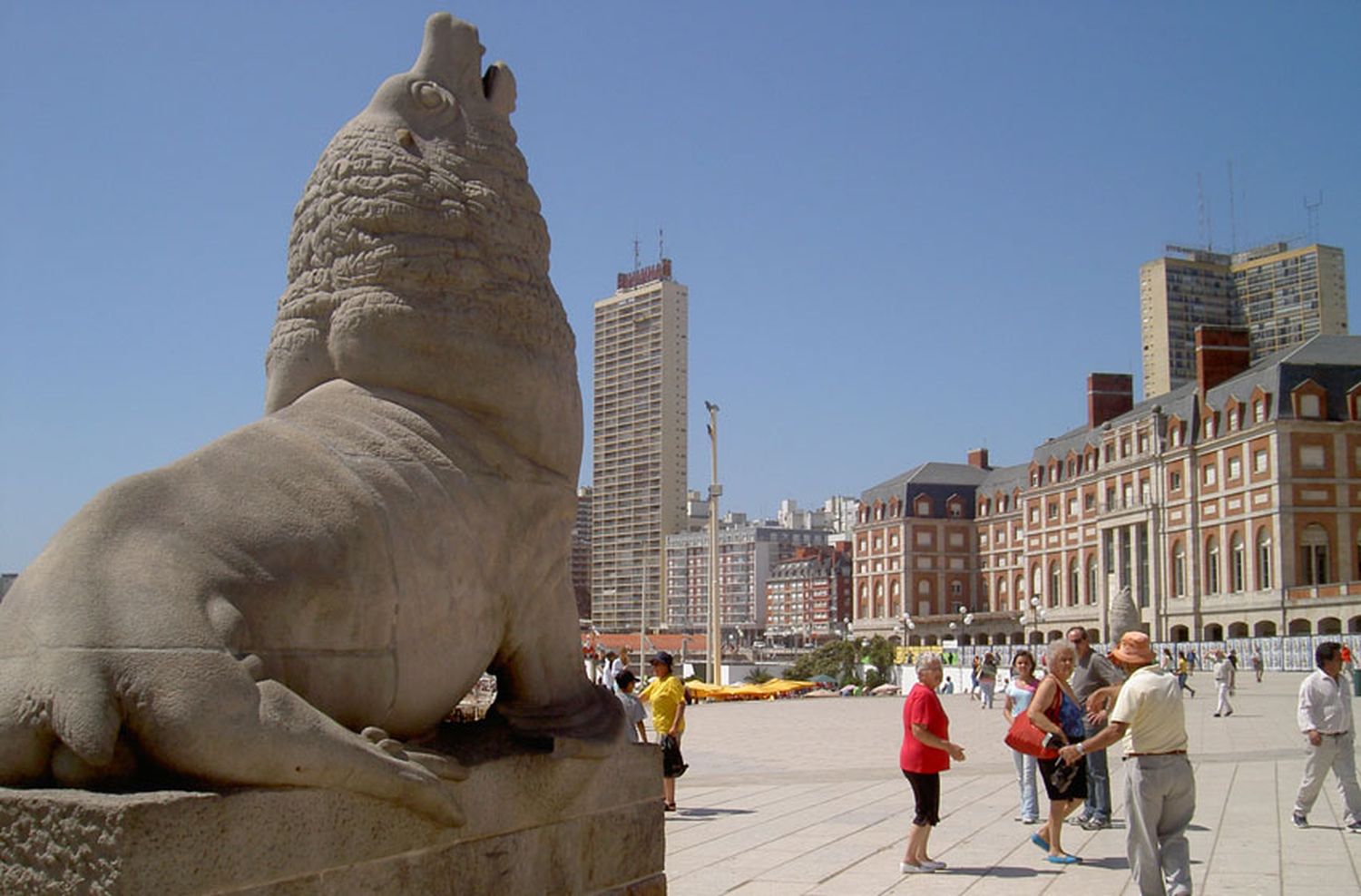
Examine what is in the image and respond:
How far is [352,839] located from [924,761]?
5.66m

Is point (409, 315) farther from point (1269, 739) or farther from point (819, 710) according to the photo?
point (819, 710)

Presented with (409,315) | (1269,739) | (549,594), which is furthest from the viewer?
(1269,739)

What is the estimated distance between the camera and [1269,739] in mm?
18078

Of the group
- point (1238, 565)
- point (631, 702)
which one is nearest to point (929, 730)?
point (631, 702)

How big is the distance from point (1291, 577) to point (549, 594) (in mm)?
51268

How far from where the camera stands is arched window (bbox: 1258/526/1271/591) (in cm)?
5016

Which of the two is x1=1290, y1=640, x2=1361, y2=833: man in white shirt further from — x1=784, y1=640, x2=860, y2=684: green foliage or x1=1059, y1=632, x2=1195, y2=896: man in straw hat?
x1=784, y1=640, x2=860, y2=684: green foliage

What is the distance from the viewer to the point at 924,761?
800 centimetres

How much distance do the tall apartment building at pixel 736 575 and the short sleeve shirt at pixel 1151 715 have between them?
130 m

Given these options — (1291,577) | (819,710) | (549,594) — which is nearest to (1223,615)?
(1291,577)

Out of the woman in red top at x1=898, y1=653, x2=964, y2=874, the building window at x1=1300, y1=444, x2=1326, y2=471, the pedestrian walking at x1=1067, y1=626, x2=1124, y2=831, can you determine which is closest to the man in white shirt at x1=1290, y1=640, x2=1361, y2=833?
the pedestrian walking at x1=1067, y1=626, x2=1124, y2=831

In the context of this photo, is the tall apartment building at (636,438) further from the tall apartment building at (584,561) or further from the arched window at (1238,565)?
the arched window at (1238,565)

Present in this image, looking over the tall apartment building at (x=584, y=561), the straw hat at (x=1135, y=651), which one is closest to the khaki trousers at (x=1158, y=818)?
the straw hat at (x=1135, y=651)

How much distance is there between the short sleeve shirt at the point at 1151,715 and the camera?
20.1ft
